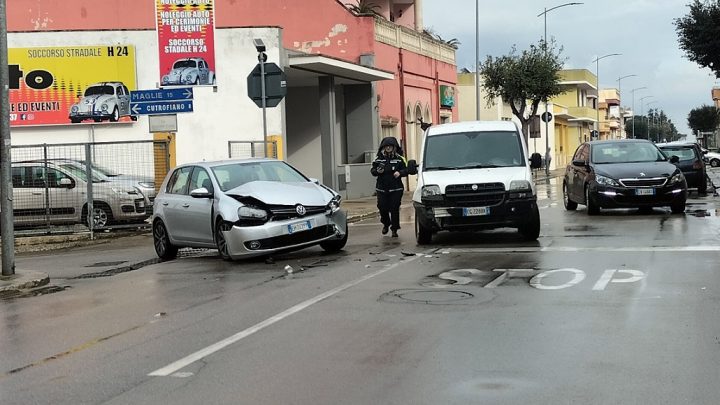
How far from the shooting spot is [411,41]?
119 ft

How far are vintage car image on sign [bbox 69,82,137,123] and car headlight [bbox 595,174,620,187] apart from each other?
1377 cm

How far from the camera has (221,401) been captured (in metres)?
5.20

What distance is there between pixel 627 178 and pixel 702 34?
1403cm

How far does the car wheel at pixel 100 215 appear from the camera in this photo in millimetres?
18156

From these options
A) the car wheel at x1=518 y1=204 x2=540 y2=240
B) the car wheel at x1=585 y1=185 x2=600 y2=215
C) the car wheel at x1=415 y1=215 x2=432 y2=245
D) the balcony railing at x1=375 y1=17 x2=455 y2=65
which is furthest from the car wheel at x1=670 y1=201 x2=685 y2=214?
the balcony railing at x1=375 y1=17 x2=455 y2=65

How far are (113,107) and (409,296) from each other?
1780 cm

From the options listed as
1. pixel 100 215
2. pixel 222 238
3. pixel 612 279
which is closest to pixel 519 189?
pixel 612 279

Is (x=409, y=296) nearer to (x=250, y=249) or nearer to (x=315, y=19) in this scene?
(x=250, y=249)

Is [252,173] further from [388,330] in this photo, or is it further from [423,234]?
[388,330]

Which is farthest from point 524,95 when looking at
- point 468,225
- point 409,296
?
point 409,296

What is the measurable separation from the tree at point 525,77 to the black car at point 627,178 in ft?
92.2

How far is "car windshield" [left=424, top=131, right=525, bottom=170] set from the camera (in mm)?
13820

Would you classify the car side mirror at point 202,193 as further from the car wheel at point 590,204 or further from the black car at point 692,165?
the black car at point 692,165

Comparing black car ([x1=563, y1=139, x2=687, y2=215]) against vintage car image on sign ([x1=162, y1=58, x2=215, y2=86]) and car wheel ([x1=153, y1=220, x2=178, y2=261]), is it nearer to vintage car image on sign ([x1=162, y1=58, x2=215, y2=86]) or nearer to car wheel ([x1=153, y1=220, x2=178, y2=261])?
car wheel ([x1=153, y1=220, x2=178, y2=261])
